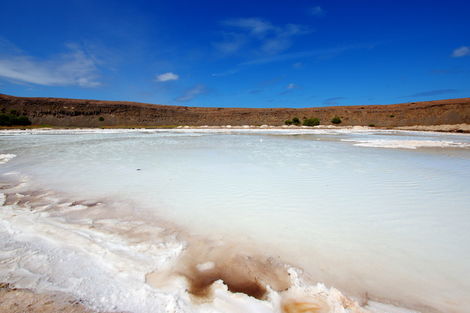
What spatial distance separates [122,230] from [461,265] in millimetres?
3312

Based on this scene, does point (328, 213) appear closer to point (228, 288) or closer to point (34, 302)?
point (228, 288)

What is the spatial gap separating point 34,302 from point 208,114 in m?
58.6

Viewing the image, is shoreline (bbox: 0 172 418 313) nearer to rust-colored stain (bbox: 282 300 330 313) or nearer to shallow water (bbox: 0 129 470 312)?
rust-colored stain (bbox: 282 300 330 313)

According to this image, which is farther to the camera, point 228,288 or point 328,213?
point 328,213

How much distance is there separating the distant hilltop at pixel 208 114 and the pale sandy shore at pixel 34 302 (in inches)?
1963

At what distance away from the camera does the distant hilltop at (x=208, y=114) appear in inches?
1759

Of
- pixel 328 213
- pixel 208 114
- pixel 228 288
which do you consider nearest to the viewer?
pixel 228 288

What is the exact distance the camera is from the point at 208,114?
193ft

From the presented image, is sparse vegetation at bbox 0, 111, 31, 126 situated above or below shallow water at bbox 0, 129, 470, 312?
above

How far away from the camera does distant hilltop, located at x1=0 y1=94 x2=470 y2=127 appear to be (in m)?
44.7

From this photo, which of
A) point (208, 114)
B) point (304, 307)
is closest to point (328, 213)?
point (304, 307)

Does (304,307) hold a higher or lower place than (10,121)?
lower

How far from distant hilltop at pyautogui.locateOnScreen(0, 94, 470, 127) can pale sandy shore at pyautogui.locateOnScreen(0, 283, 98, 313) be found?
1963 inches

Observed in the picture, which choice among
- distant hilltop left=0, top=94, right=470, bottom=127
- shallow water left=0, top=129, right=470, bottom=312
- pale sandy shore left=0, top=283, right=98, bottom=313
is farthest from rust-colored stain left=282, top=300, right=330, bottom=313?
distant hilltop left=0, top=94, right=470, bottom=127
